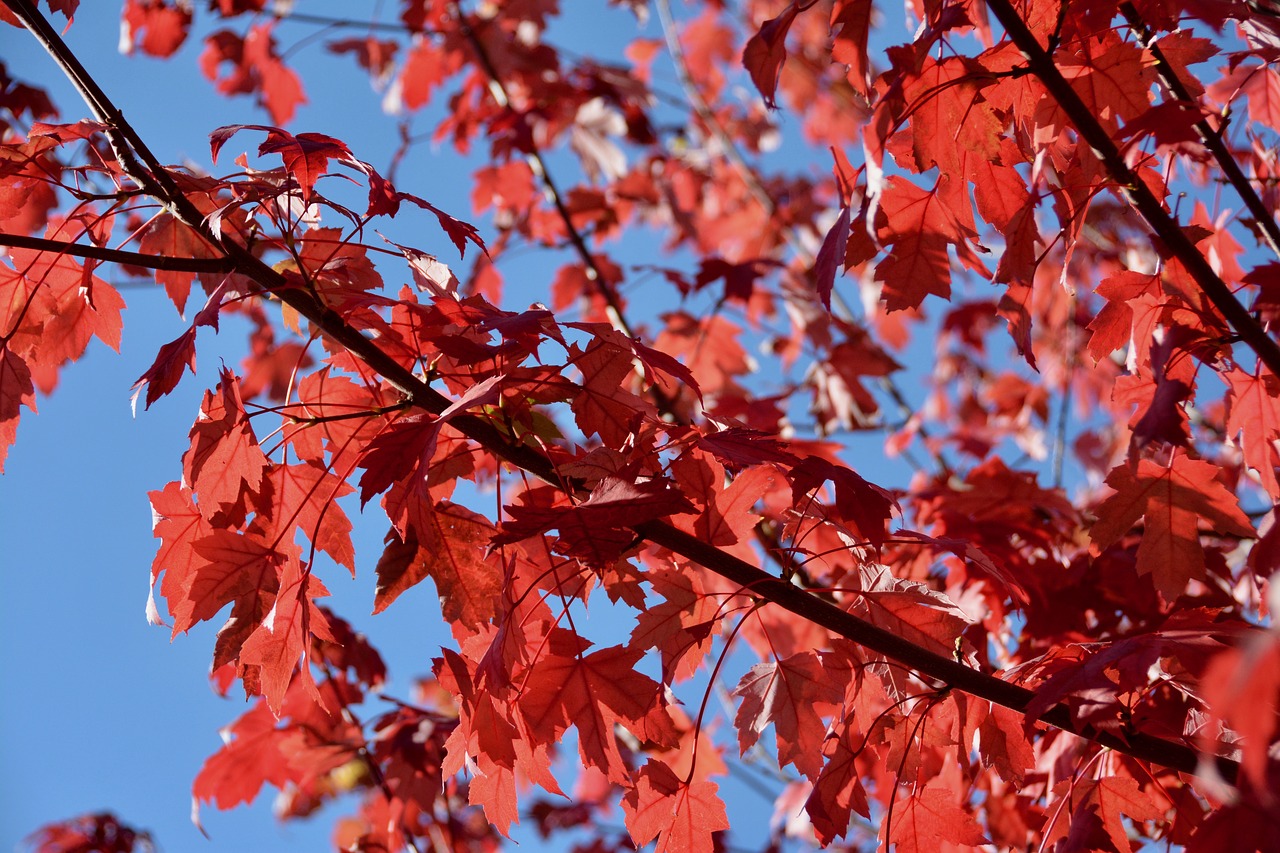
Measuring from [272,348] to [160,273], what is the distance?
2.29 m

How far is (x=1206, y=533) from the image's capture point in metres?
2.13

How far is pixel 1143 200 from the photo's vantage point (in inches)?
50.8

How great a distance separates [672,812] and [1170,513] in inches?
34.7

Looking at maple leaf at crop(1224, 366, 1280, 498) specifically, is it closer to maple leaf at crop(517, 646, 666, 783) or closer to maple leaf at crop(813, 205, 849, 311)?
maple leaf at crop(813, 205, 849, 311)

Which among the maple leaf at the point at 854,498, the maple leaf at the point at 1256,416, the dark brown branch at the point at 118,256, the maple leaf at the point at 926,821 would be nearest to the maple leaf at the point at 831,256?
the maple leaf at the point at 854,498

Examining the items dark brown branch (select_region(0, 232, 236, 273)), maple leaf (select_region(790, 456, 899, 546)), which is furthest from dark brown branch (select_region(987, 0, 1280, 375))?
dark brown branch (select_region(0, 232, 236, 273))

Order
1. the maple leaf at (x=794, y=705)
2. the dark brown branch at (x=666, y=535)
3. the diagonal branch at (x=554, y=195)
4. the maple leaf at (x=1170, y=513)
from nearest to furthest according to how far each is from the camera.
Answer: the dark brown branch at (x=666, y=535) → the maple leaf at (x=794, y=705) → the maple leaf at (x=1170, y=513) → the diagonal branch at (x=554, y=195)

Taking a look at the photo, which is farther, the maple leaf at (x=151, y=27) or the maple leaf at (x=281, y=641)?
the maple leaf at (x=151, y=27)

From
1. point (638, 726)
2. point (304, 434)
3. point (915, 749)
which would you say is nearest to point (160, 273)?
point (304, 434)

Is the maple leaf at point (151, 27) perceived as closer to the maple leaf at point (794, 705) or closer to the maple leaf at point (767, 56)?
the maple leaf at point (767, 56)

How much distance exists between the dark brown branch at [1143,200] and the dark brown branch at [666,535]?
0.12 m

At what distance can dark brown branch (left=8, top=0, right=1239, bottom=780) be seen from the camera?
120cm

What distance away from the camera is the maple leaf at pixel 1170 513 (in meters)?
1.42

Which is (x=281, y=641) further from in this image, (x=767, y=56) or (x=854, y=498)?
(x=767, y=56)
